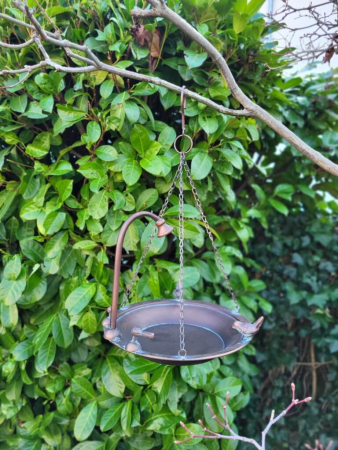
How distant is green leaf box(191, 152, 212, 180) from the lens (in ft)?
4.66

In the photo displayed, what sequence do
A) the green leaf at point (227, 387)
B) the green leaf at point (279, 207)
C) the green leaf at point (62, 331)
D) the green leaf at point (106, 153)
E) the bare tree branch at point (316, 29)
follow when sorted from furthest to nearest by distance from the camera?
the green leaf at point (279, 207) < the green leaf at point (227, 387) < the green leaf at point (62, 331) < the green leaf at point (106, 153) < the bare tree branch at point (316, 29)

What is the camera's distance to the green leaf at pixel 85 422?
4.72ft

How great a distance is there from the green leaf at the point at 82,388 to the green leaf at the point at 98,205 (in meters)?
0.62

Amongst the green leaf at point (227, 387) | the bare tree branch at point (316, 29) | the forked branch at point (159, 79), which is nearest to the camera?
the forked branch at point (159, 79)

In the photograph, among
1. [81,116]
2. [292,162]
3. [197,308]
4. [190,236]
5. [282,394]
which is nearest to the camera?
[197,308]

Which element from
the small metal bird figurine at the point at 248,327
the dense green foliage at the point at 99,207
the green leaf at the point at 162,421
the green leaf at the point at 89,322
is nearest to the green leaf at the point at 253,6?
Result: the dense green foliage at the point at 99,207

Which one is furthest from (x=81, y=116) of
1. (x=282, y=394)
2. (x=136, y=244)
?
(x=282, y=394)

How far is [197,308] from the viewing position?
1236mm

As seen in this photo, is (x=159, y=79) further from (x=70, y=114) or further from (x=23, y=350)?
(x=23, y=350)

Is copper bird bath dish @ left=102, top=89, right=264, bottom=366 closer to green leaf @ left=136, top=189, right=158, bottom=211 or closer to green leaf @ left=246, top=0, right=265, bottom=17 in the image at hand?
green leaf @ left=136, top=189, right=158, bottom=211

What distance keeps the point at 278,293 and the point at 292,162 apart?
0.78m

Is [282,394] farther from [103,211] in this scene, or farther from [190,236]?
[103,211]

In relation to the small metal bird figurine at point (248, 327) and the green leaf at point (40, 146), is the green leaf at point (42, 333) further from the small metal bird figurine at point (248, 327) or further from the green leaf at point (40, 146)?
the small metal bird figurine at point (248, 327)

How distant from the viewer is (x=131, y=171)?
1.37m
